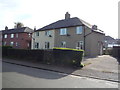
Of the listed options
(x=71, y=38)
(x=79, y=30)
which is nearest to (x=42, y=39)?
(x=71, y=38)

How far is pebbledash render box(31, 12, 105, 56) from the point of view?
808 inches

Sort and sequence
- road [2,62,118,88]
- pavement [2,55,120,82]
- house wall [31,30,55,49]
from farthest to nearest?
house wall [31,30,55,49] < pavement [2,55,120,82] < road [2,62,118,88]

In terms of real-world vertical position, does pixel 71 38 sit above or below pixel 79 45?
above

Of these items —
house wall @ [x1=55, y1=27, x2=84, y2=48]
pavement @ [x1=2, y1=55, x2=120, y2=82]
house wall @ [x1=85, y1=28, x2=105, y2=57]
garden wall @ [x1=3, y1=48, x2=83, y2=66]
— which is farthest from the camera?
house wall @ [x1=55, y1=27, x2=84, y2=48]

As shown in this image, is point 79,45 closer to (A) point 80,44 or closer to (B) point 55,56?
(A) point 80,44

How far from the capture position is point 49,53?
13.8 metres

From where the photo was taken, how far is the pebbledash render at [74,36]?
808 inches

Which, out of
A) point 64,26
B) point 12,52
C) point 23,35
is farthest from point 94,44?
point 23,35

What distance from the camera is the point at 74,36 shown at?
21.9 metres

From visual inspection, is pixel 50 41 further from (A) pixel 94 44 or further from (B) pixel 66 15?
(A) pixel 94 44

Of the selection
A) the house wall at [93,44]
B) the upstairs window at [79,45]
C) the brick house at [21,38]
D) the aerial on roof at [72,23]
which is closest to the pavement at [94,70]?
the house wall at [93,44]

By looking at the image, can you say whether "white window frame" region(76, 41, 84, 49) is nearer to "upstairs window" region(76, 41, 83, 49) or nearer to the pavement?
"upstairs window" region(76, 41, 83, 49)

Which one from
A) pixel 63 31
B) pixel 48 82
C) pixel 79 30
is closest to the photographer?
pixel 48 82

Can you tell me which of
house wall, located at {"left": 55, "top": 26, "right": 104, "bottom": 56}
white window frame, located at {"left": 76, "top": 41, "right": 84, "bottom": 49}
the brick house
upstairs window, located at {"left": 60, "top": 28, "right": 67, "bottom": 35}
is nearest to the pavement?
house wall, located at {"left": 55, "top": 26, "right": 104, "bottom": 56}
